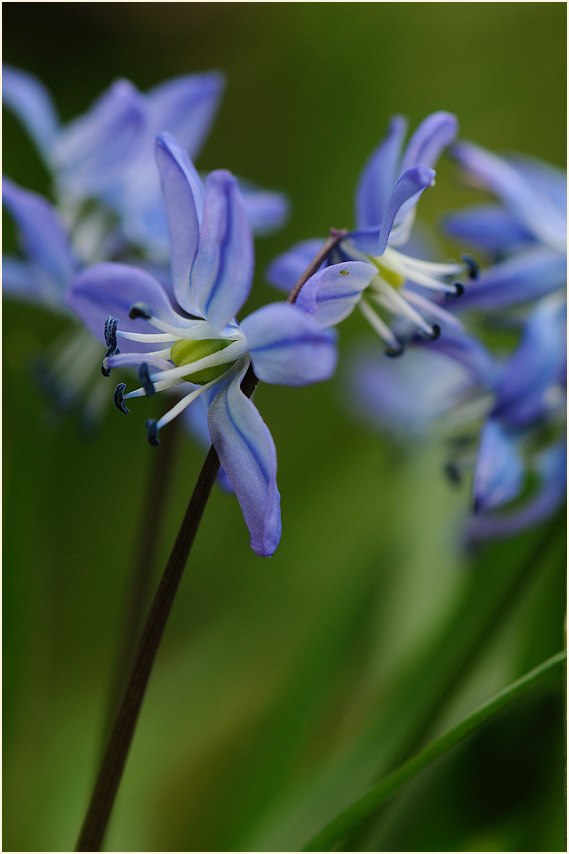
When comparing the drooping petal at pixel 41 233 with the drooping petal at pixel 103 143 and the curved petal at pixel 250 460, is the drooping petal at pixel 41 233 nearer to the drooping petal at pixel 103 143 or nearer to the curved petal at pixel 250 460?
the drooping petal at pixel 103 143

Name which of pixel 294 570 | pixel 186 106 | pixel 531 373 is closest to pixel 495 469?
pixel 531 373

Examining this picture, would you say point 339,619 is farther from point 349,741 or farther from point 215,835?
point 215,835

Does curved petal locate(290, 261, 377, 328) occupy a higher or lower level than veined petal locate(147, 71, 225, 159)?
lower

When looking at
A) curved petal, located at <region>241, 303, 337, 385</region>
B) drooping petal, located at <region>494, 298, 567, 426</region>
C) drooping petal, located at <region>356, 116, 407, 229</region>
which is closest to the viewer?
curved petal, located at <region>241, 303, 337, 385</region>

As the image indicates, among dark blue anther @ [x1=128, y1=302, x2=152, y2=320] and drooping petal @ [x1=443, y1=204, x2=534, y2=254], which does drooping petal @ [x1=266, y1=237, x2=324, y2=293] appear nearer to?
dark blue anther @ [x1=128, y1=302, x2=152, y2=320]

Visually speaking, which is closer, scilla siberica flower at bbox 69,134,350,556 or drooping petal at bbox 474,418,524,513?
scilla siberica flower at bbox 69,134,350,556

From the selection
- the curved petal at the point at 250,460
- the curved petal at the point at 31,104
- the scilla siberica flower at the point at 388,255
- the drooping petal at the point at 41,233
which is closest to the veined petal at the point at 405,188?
the scilla siberica flower at the point at 388,255

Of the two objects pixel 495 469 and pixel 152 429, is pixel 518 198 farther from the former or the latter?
pixel 152 429

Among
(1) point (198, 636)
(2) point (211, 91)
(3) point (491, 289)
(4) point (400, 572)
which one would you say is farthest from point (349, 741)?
(2) point (211, 91)

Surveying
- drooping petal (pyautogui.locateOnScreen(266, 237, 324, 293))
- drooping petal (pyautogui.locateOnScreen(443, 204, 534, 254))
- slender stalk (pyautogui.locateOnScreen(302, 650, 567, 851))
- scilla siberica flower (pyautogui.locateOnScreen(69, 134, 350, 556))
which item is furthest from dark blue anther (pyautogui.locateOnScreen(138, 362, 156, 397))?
drooping petal (pyautogui.locateOnScreen(443, 204, 534, 254))
